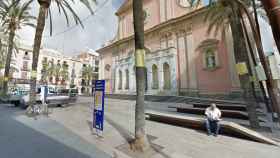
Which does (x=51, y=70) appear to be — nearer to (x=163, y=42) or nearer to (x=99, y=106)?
(x=163, y=42)

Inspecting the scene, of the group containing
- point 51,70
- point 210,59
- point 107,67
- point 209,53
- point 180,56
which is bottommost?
point 210,59

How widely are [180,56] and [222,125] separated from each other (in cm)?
1854

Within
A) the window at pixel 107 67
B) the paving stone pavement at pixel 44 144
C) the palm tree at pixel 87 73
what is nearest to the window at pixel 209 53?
the paving stone pavement at pixel 44 144

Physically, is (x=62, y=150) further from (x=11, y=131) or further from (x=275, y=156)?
(x=275, y=156)

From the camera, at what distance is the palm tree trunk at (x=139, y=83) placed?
4.70 metres

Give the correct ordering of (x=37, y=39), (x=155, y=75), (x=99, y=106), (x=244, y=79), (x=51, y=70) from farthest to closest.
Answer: (x=51, y=70) < (x=155, y=75) < (x=37, y=39) < (x=244, y=79) < (x=99, y=106)

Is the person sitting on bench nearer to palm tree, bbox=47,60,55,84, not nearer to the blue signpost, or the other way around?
the blue signpost

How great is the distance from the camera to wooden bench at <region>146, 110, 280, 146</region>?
529cm

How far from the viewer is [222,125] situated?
606 centimetres

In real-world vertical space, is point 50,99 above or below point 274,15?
below

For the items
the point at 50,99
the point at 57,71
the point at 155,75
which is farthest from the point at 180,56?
the point at 57,71

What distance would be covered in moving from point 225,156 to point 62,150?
182 inches

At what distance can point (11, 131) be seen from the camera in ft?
21.0

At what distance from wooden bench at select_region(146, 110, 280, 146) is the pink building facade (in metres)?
13.7
